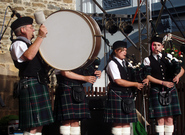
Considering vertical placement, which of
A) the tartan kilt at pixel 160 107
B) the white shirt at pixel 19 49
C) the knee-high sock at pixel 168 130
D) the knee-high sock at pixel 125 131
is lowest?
the knee-high sock at pixel 168 130

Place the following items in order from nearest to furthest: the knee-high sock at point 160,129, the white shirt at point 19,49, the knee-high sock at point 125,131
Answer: the white shirt at point 19,49
the knee-high sock at point 125,131
the knee-high sock at point 160,129

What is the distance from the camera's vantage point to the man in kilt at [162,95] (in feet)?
14.6

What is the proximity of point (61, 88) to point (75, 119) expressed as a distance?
0.42 metres

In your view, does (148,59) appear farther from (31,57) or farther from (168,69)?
(31,57)

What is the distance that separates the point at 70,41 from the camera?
11.5 ft

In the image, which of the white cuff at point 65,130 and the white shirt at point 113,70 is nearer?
the white cuff at point 65,130

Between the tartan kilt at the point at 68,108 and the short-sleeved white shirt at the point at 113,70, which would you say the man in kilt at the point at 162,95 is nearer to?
the short-sleeved white shirt at the point at 113,70

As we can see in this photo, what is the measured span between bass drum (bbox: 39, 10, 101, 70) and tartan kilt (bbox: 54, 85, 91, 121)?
0.67 metres

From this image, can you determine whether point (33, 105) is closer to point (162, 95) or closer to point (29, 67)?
point (29, 67)

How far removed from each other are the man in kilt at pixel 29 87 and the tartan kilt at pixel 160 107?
5.35 ft

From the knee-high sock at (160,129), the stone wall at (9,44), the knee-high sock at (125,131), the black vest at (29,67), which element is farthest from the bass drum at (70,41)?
→ the stone wall at (9,44)

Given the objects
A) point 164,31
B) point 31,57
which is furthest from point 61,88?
point 164,31

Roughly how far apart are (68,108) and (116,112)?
0.62 meters

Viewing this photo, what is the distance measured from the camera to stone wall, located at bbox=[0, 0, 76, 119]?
7.38m
